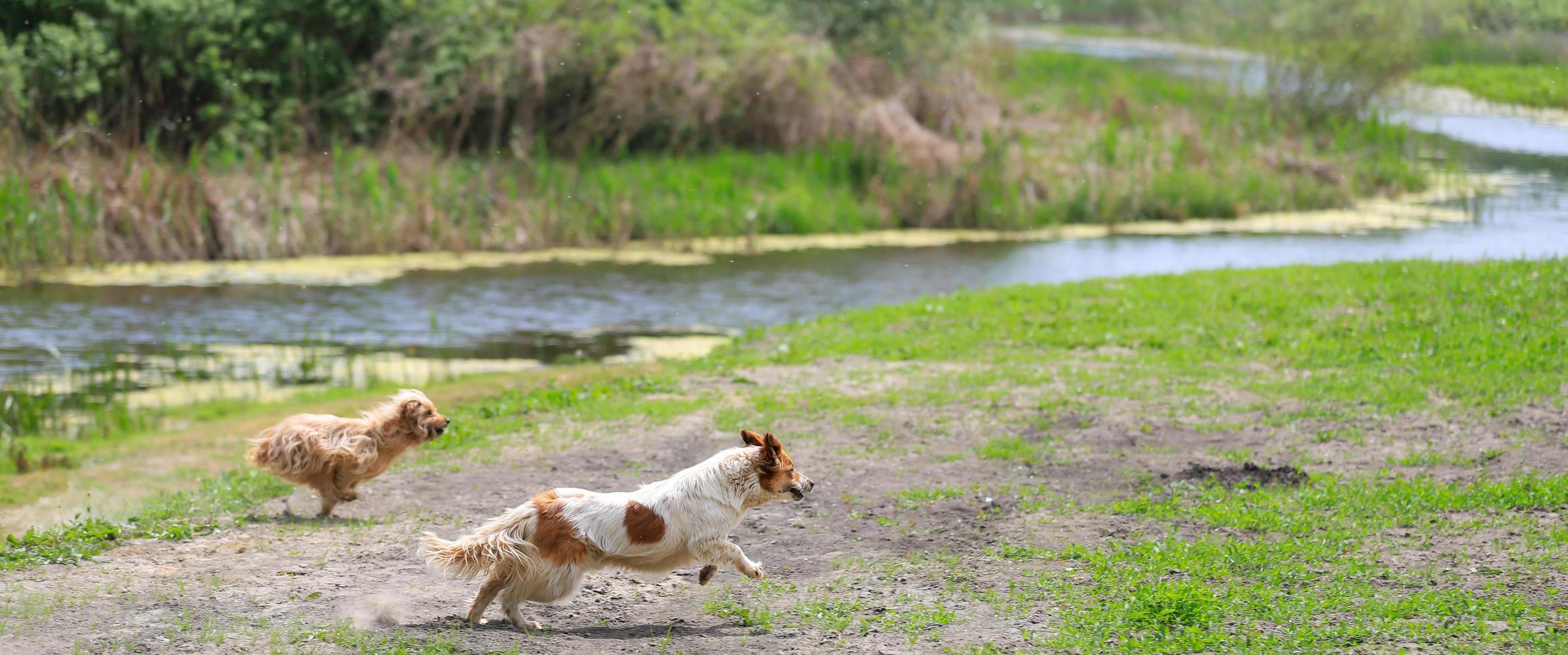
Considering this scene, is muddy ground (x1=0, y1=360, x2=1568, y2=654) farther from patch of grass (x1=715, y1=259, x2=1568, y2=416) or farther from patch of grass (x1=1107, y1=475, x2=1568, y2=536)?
patch of grass (x1=715, y1=259, x2=1568, y2=416)

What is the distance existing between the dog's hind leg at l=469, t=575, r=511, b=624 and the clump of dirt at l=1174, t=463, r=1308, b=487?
502 centimetres

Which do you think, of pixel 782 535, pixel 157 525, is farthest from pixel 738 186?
pixel 157 525

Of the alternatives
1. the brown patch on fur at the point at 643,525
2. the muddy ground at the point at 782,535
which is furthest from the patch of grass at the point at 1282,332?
the brown patch on fur at the point at 643,525

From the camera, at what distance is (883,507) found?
930 centimetres

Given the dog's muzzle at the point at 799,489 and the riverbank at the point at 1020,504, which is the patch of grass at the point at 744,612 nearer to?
the riverbank at the point at 1020,504

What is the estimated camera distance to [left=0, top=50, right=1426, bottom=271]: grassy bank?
21.5m

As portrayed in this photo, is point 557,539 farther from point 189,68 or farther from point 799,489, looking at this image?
point 189,68

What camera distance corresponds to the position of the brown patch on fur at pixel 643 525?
700 cm

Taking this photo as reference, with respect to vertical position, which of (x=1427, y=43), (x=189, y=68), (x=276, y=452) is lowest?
(x=276, y=452)

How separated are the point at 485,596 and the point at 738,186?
825 inches

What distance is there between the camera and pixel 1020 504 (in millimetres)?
9234

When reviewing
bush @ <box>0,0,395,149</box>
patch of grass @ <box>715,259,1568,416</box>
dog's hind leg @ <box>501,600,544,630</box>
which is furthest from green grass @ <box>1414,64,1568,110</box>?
dog's hind leg @ <box>501,600,544,630</box>

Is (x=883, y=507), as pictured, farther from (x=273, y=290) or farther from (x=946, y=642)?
(x=273, y=290)

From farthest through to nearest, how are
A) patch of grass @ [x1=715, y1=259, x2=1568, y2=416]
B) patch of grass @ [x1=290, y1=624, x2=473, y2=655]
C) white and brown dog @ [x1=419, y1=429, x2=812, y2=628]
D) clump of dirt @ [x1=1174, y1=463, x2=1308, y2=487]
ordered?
1. patch of grass @ [x1=715, y1=259, x2=1568, y2=416]
2. clump of dirt @ [x1=1174, y1=463, x2=1308, y2=487]
3. white and brown dog @ [x1=419, y1=429, x2=812, y2=628]
4. patch of grass @ [x1=290, y1=624, x2=473, y2=655]
